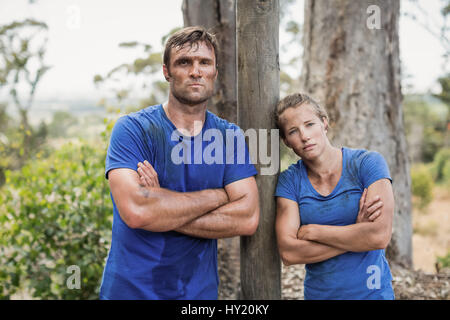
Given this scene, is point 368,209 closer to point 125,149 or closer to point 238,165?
point 238,165

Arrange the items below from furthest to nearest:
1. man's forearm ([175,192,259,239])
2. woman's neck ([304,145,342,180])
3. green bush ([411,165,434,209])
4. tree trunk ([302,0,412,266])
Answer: green bush ([411,165,434,209]), tree trunk ([302,0,412,266]), woman's neck ([304,145,342,180]), man's forearm ([175,192,259,239])

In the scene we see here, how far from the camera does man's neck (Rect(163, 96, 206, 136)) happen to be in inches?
90.0

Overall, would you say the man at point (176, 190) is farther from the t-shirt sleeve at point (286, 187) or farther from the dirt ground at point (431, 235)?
the dirt ground at point (431, 235)

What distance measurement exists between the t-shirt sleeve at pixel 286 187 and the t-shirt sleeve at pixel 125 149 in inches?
33.0

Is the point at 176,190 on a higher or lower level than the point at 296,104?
lower

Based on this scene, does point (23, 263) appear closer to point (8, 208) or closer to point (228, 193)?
point (8, 208)

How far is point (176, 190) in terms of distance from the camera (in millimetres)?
2215

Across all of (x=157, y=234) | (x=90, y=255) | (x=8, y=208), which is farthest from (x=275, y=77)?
(x=8, y=208)

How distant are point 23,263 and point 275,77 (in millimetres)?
2756

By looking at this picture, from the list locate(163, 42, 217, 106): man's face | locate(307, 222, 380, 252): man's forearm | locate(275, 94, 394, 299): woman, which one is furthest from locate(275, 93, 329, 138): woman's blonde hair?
locate(307, 222, 380, 252): man's forearm

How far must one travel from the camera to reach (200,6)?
332 cm

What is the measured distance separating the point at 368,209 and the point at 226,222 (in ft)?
2.62

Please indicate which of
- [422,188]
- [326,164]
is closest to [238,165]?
[326,164]

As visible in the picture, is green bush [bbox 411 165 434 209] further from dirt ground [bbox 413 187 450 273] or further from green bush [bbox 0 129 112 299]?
green bush [bbox 0 129 112 299]
